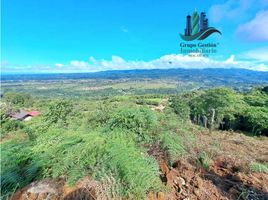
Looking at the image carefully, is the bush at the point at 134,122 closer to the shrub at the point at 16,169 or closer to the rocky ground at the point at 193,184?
the rocky ground at the point at 193,184

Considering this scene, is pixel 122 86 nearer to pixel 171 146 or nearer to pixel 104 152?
pixel 171 146

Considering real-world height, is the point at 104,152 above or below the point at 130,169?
above

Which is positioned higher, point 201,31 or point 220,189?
point 201,31

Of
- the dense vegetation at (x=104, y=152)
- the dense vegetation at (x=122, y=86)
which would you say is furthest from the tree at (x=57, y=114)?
the dense vegetation at (x=122, y=86)

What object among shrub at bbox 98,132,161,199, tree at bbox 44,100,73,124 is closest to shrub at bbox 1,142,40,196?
shrub at bbox 98,132,161,199

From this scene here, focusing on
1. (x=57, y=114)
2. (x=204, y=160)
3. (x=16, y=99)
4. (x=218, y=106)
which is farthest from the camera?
(x=16, y=99)

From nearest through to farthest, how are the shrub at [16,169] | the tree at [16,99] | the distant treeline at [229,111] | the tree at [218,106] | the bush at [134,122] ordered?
the shrub at [16,169], the bush at [134,122], the distant treeline at [229,111], the tree at [218,106], the tree at [16,99]

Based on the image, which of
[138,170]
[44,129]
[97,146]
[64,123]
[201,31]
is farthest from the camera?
[201,31]

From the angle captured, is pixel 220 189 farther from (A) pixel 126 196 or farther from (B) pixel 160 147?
(A) pixel 126 196

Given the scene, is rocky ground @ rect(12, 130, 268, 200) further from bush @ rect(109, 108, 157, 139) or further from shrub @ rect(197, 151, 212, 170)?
bush @ rect(109, 108, 157, 139)

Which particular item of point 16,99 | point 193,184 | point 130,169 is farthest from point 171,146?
point 16,99

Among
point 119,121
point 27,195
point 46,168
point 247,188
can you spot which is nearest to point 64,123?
point 119,121
